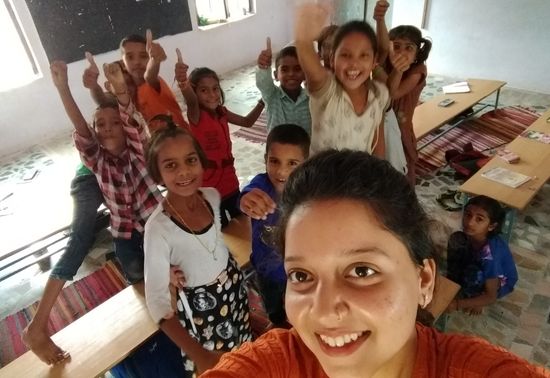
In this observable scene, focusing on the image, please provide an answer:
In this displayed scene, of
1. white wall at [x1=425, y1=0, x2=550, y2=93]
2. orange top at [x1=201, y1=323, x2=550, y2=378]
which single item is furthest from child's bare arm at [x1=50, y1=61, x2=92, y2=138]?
white wall at [x1=425, y1=0, x2=550, y2=93]

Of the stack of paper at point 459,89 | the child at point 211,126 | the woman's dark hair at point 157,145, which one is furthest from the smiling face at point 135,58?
the stack of paper at point 459,89

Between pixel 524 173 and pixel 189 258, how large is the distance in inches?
103

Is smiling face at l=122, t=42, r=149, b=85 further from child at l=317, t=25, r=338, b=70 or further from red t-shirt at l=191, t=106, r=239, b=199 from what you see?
child at l=317, t=25, r=338, b=70

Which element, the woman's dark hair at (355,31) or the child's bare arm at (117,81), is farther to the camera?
the woman's dark hair at (355,31)

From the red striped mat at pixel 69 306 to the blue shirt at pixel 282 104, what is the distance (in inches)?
67.7

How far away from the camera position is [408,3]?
6.54 meters

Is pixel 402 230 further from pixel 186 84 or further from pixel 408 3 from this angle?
pixel 408 3

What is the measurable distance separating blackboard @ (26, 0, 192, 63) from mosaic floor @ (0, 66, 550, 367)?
4.04 feet

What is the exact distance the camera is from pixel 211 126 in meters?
2.40

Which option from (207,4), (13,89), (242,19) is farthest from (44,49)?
(242,19)

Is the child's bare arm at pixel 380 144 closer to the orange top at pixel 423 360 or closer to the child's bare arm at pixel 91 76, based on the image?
the orange top at pixel 423 360

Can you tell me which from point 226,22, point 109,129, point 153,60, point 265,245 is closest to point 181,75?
point 153,60

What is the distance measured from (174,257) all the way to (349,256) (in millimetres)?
973

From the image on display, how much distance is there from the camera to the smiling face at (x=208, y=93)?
2414 millimetres
